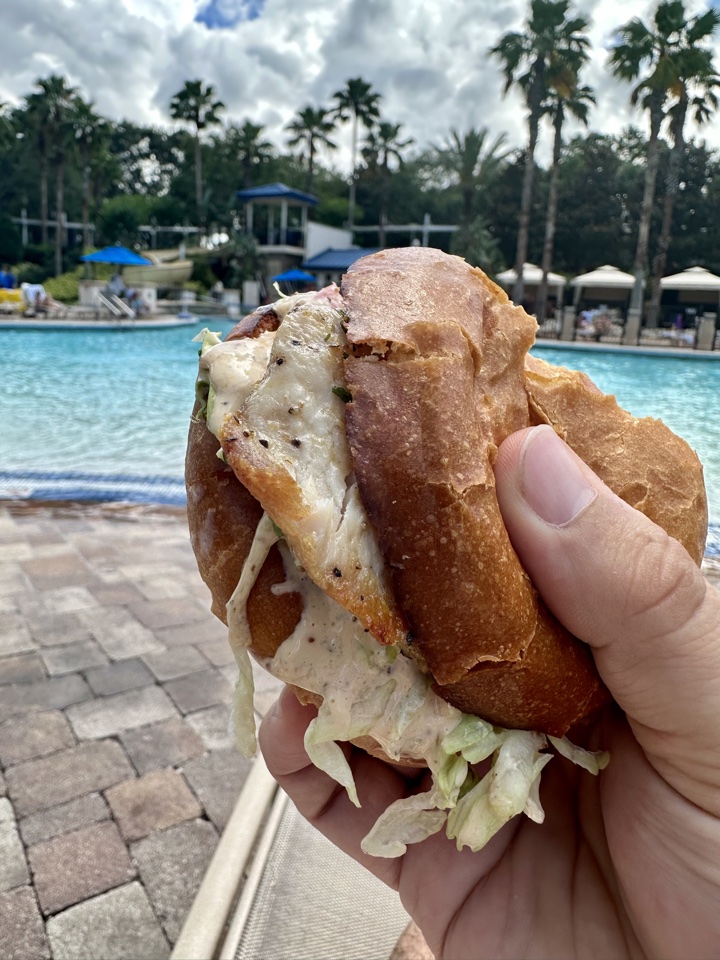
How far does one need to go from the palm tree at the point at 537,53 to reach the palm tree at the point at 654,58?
398 centimetres

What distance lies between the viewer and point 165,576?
4.94m

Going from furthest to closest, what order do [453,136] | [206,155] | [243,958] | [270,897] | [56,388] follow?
[206,155], [453,136], [56,388], [270,897], [243,958]

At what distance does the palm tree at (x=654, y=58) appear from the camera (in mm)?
25750

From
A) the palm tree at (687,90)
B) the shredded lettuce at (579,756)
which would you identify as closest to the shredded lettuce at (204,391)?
the shredded lettuce at (579,756)

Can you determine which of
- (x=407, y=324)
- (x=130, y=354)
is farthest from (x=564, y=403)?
(x=130, y=354)

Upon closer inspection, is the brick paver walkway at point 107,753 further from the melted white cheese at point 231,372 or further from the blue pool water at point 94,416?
the blue pool water at point 94,416

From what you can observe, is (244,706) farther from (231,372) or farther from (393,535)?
(231,372)

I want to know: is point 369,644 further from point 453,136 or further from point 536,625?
point 453,136

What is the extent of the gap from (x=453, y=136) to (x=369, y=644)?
132ft

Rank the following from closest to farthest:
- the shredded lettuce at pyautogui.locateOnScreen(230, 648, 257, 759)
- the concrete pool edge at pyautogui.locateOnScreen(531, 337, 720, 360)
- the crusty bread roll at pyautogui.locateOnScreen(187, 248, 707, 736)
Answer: the crusty bread roll at pyautogui.locateOnScreen(187, 248, 707, 736)
the shredded lettuce at pyautogui.locateOnScreen(230, 648, 257, 759)
the concrete pool edge at pyautogui.locateOnScreen(531, 337, 720, 360)

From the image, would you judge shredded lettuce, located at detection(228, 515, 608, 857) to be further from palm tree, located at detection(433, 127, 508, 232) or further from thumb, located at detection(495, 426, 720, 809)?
palm tree, located at detection(433, 127, 508, 232)

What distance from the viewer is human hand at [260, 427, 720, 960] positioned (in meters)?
1.27

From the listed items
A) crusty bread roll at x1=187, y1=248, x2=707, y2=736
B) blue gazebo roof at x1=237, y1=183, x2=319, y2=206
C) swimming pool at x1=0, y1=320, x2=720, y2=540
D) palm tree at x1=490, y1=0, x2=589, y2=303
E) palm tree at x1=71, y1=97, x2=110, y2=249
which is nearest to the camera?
crusty bread roll at x1=187, y1=248, x2=707, y2=736

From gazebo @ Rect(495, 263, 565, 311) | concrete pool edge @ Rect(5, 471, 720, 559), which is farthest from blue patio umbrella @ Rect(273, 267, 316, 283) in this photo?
concrete pool edge @ Rect(5, 471, 720, 559)
